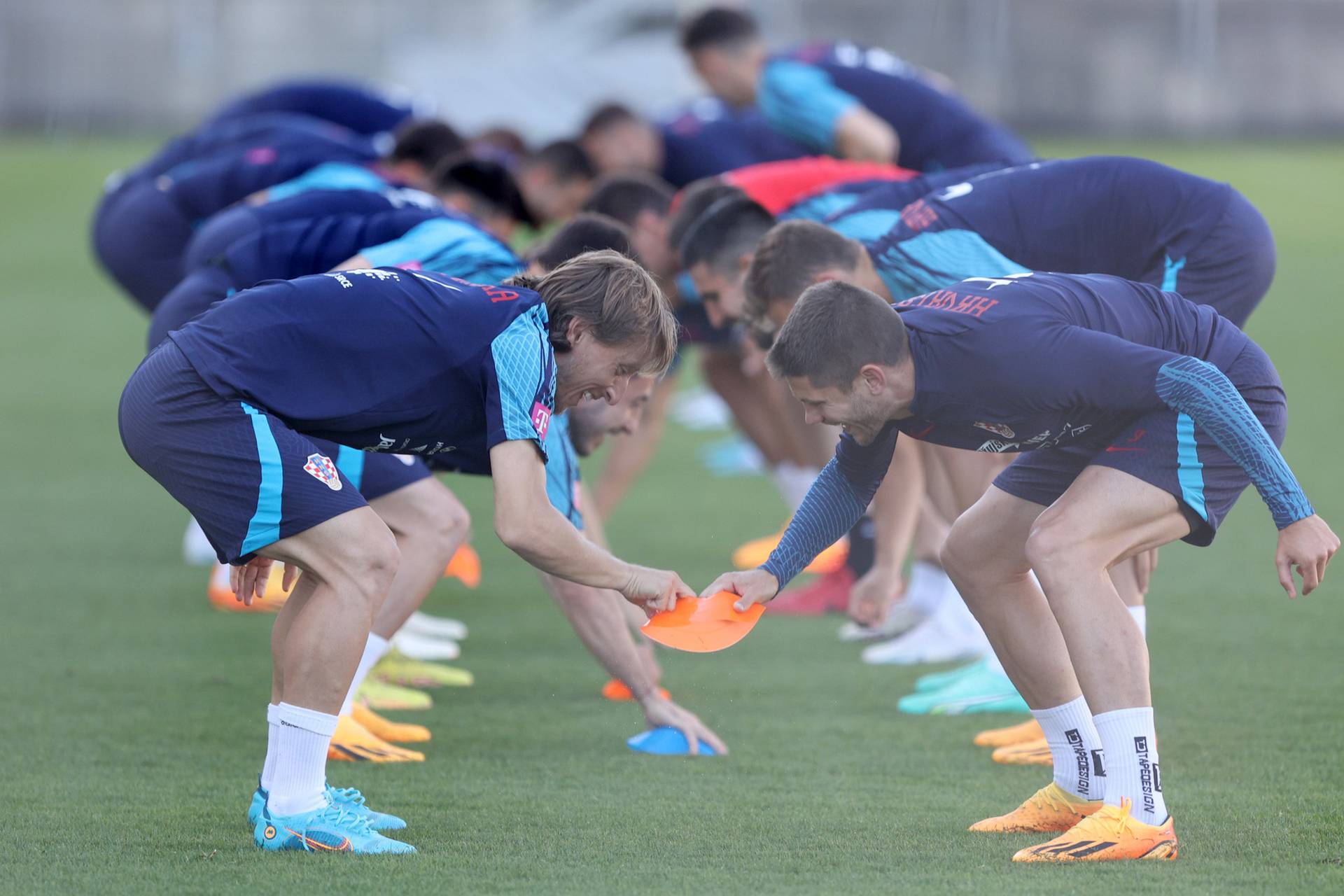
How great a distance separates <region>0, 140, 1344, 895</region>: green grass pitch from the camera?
11.0ft

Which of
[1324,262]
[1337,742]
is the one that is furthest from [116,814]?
[1324,262]

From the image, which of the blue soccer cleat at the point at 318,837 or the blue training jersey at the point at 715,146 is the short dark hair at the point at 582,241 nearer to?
the blue soccer cleat at the point at 318,837

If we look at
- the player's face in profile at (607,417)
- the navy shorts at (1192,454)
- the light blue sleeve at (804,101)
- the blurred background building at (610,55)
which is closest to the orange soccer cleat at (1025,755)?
the navy shorts at (1192,454)

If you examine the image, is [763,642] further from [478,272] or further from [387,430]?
[387,430]

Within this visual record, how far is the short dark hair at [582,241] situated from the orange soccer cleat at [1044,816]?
2.00 metres

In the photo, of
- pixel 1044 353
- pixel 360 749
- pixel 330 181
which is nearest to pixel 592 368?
pixel 1044 353

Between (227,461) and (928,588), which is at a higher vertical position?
(227,461)

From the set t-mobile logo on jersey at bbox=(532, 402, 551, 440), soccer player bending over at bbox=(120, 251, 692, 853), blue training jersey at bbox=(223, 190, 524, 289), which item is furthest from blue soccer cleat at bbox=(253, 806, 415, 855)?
blue training jersey at bbox=(223, 190, 524, 289)

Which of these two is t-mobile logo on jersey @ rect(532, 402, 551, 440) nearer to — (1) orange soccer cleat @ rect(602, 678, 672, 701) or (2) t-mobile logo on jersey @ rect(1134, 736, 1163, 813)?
(2) t-mobile logo on jersey @ rect(1134, 736, 1163, 813)

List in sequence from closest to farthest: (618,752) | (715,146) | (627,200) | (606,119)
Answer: (618,752) < (627,200) < (606,119) < (715,146)

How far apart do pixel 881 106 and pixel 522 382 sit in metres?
4.02

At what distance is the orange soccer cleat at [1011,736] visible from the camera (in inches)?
176

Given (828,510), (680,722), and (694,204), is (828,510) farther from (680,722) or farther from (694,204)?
(694,204)

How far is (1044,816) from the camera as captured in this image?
365 centimetres
